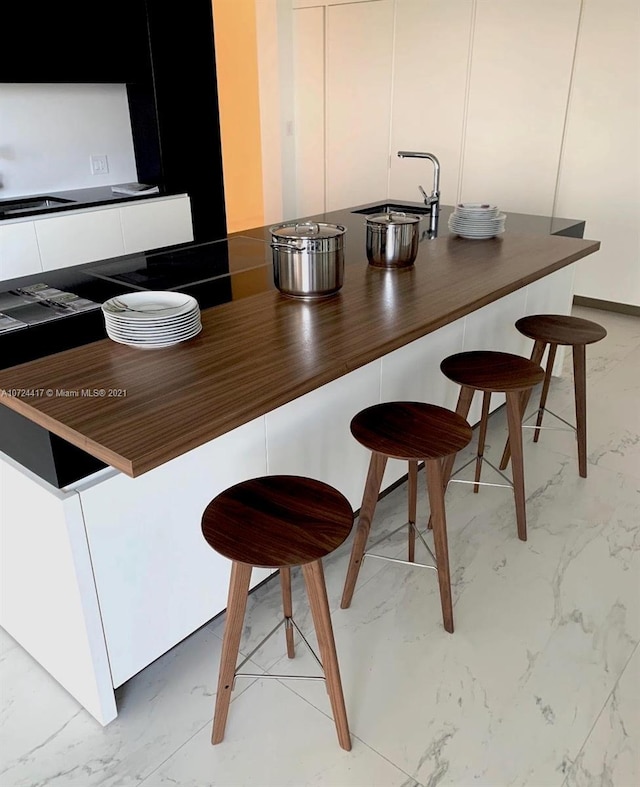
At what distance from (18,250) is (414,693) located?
3046 mm

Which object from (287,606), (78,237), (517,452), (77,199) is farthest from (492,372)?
(77,199)


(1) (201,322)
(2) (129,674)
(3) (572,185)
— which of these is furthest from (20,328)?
(3) (572,185)

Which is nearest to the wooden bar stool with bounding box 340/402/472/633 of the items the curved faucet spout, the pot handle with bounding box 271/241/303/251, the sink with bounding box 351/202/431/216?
the pot handle with bounding box 271/241/303/251

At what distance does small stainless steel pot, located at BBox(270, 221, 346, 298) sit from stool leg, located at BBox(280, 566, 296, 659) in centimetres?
83

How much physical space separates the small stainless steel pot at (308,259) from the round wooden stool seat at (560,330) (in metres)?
1.05

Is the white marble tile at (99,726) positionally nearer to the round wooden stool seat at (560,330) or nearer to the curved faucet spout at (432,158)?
the round wooden stool seat at (560,330)

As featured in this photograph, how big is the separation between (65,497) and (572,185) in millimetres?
4376

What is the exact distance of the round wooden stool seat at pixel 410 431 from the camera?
1728 mm

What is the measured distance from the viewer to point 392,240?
2.23 metres

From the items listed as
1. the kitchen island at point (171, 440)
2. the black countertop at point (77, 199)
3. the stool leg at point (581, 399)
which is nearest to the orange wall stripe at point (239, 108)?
the black countertop at point (77, 199)

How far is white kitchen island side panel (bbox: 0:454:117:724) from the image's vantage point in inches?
58.6

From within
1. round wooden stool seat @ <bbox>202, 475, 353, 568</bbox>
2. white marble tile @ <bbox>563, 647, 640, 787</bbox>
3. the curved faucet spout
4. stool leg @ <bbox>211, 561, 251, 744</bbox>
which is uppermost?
the curved faucet spout

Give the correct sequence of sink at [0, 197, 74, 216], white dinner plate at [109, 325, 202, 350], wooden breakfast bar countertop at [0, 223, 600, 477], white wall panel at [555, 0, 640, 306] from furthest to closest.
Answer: white wall panel at [555, 0, 640, 306], sink at [0, 197, 74, 216], white dinner plate at [109, 325, 202, 350], wooden breakfast bar countertop at [0, 223, 600, 477]

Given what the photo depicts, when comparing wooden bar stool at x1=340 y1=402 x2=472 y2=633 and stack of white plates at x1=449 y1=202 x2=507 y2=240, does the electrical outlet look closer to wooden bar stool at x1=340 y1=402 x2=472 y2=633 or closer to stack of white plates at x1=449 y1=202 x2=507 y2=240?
stack of white plates at x1=449 y1=202 x2=507 y2=240
